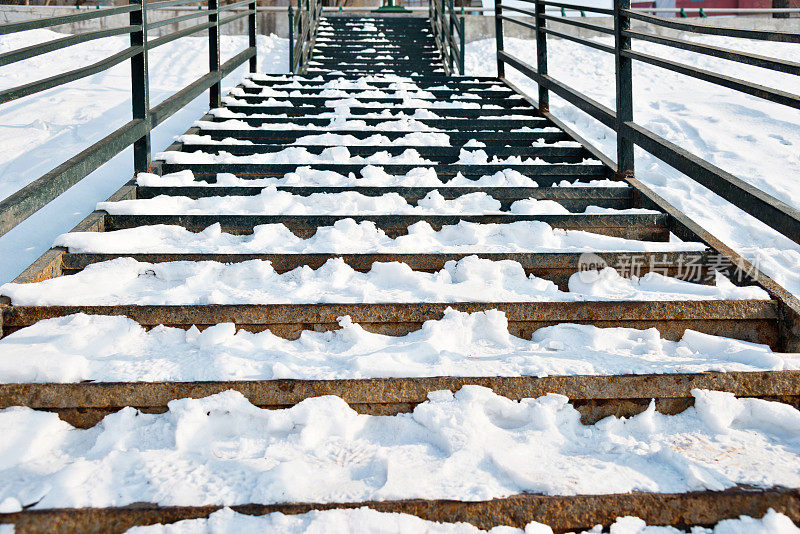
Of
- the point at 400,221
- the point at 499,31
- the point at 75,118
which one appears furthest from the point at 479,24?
the point at 400,221

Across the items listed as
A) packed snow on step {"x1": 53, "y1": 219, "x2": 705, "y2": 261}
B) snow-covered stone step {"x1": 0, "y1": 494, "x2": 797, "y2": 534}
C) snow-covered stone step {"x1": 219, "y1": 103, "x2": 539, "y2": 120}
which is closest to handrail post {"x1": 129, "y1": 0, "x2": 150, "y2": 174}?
packed snow on step {"x1": 53, "y1": 219, "x2": 705, "y2": 261}

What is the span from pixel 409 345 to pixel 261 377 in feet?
1.58

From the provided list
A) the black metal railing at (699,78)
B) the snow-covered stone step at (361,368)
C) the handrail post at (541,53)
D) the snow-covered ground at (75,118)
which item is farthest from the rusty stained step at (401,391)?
the handrail post at (541,53)

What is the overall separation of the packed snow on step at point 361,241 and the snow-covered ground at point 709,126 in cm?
70

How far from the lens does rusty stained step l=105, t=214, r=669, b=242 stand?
2752 mm

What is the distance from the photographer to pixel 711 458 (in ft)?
4.97

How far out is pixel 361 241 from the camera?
263cm

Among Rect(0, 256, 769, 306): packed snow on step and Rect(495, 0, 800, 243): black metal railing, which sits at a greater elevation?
Rect(495, 0, 800, 243): black metal railing

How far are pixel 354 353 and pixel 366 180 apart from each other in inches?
65.0

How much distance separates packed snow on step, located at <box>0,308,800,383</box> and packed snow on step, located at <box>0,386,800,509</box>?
12cm

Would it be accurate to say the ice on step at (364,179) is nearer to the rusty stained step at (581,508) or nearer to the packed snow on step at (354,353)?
the packed snow on step at (354,353)

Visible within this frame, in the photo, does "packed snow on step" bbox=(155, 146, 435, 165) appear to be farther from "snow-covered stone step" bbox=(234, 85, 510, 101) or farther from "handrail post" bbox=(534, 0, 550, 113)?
"handrail post" bbox=(534, 0, 550, 113)

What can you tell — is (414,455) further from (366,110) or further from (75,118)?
(75,118)

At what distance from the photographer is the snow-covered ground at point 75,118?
10.5 feet
